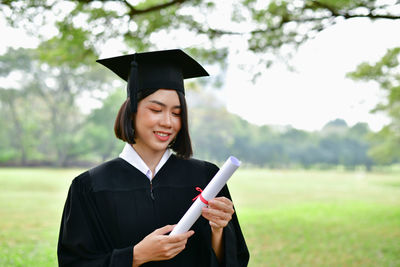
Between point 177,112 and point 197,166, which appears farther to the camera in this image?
point 197,166

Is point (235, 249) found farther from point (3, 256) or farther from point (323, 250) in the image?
point (323, 250)

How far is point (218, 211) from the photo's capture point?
1.64 metres

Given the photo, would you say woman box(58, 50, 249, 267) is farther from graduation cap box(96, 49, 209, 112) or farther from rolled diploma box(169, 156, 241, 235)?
rolled diploma box(169, 156, 241, 235)

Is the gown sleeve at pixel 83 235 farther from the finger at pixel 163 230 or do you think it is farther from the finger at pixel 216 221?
the finger at pixel 216 221

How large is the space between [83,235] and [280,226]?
386 inches

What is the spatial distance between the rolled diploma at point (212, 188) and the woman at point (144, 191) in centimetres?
12

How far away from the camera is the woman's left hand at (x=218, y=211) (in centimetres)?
162

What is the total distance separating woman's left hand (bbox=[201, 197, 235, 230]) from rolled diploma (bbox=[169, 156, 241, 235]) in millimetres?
25

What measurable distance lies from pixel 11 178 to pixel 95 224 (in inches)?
937

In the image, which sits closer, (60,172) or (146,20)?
(146,20)

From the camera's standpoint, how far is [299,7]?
5.87 metres

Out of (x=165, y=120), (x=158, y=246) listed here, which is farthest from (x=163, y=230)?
(x=165, y=120)

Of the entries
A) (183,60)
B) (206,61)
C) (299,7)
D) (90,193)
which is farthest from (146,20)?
(90,193)

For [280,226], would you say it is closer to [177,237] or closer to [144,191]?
[144,191]
